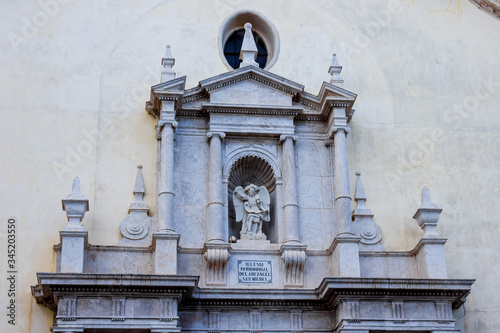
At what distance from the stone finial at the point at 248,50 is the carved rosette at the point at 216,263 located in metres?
3.55

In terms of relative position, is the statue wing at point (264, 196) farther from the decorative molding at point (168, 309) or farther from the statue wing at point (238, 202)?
the decorative molding at point (168, 309)

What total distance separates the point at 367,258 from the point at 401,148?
7.79ft

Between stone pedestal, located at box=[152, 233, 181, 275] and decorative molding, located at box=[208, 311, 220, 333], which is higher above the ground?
stone pedestal, located at box=[152, 233, 181, 275]

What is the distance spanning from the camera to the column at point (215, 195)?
16.1 metres

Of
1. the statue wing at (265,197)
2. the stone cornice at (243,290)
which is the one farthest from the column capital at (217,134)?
the stone cornice at (243,290)

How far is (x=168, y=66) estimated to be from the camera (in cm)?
1728

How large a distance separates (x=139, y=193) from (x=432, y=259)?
16.4 feet

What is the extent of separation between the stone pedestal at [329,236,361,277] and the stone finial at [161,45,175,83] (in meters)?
4.04

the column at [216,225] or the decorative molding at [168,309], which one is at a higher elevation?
the column at [216,225]

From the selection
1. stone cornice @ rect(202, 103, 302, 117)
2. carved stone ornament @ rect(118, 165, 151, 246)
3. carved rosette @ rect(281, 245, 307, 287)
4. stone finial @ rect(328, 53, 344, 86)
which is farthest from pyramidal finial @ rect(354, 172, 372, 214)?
carved stone ornament @ rect(118, 165, 151, 246)

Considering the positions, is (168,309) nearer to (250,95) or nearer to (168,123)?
Answer: (168,123)

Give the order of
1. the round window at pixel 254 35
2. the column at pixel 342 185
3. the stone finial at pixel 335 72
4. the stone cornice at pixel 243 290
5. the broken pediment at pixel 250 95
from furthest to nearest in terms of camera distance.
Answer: the round window at pixel 254 35
the stone finial at pixel 335 72
the broken pediment at pixel 250 95
the column at pixel 342 185
the stone cornice at pixel 243 290

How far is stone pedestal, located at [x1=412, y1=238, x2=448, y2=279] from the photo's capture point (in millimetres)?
16094

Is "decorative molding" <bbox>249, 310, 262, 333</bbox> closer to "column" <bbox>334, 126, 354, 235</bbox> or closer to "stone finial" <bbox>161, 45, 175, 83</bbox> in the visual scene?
"column" <bbox>334, 126, 354, 235</bbox>
